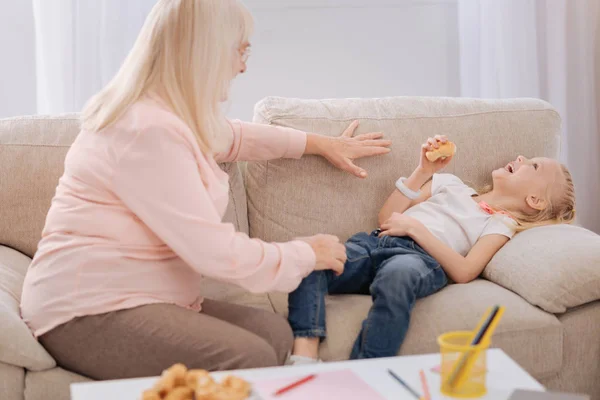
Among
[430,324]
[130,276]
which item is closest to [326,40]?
[430,324]

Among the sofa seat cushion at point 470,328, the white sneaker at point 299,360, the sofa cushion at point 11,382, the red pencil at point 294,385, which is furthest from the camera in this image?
the sofa seat cushion at point 470,328

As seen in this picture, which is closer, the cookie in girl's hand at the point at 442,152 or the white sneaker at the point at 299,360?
the white sneaker at the point at 299,360

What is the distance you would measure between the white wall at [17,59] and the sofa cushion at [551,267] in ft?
6.50

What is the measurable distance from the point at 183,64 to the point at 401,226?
81cm

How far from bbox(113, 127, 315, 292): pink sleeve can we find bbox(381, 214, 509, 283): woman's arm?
0.67 meters

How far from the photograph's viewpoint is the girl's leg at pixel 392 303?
Result: 1.75 meters

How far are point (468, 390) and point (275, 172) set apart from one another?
3.56ft

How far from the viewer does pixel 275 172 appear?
7.27ft

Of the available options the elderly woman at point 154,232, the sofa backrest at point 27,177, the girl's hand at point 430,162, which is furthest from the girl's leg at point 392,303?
the sofa backrest at point 27,177

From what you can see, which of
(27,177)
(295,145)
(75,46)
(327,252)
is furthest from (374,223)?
(75,46)

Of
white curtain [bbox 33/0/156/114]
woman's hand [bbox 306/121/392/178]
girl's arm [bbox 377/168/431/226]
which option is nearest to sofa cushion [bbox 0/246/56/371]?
woman's hand [bbox 306/121/392/178]

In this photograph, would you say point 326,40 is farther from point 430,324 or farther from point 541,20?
point 430,324

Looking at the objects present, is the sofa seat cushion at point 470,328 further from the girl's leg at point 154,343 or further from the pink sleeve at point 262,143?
the pink sleeve at point 262,143

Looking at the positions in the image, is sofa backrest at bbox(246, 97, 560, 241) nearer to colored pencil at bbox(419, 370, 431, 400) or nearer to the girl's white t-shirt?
the girl's white t-shirt
